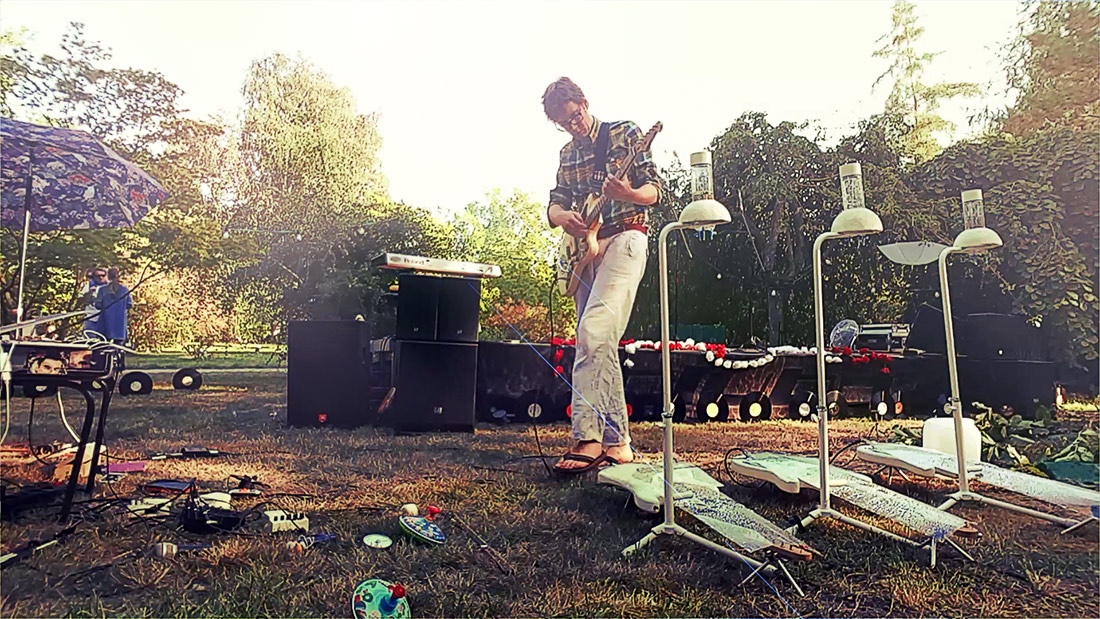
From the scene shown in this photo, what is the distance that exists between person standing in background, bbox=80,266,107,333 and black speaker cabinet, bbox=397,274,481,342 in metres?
0.87

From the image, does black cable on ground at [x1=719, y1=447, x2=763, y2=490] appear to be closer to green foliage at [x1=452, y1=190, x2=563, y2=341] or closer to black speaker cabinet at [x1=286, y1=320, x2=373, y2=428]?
green foliage at [x1=452, y1=190, x2=563, y2=341]

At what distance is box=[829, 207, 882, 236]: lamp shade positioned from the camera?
236 centimetres

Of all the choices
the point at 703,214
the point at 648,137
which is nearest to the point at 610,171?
the point at 648,137

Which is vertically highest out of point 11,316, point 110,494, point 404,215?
point 404,215

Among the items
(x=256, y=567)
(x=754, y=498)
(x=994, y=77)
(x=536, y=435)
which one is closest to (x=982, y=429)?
(x=754, y=498)

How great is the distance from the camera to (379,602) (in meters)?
1.94

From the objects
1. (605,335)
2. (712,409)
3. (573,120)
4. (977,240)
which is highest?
(573,120)

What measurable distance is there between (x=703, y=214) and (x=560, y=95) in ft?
2.24

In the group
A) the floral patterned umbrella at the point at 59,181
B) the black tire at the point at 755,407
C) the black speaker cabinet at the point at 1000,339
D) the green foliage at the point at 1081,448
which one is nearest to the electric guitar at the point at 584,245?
the black tire at the point at 755,407

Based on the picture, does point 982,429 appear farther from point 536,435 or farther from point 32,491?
point 32,491

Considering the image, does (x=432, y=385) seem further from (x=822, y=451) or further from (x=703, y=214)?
(x=822, y=451)

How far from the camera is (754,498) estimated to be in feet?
7.96

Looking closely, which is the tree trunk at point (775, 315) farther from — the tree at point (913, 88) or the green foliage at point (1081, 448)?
the green foliage at point (1081, 448)

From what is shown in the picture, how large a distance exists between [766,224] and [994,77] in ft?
3.45
